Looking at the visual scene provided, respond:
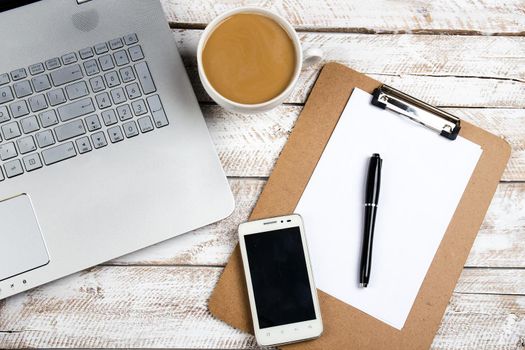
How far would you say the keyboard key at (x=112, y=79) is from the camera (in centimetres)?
60

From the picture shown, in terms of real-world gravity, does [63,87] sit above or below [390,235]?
above

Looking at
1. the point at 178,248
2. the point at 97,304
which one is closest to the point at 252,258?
the point at 178,248

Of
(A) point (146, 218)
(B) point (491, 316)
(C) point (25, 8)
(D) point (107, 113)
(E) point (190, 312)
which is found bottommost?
(B) point (491, 316)

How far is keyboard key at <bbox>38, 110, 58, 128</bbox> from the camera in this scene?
591 millimetres

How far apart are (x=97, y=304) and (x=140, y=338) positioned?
7 centimetres

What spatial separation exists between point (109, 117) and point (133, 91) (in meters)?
0.04

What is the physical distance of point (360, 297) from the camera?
641 mm

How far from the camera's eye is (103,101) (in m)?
0.60

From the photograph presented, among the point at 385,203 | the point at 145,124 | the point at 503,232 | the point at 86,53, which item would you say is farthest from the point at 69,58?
the point at 503,232

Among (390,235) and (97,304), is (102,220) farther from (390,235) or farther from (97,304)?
(390,235)

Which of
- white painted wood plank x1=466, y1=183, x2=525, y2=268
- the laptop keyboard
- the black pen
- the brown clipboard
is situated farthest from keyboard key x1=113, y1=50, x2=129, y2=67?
white painted wood plank x1=466, y1=183, x2=525, y2=268

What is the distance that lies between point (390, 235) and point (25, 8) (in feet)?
1.74

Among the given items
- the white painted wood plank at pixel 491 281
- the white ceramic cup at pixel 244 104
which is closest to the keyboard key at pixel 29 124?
the white ceramic cup at pixel 244 104

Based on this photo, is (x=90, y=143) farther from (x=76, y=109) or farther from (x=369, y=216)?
(x=369, y=216)
